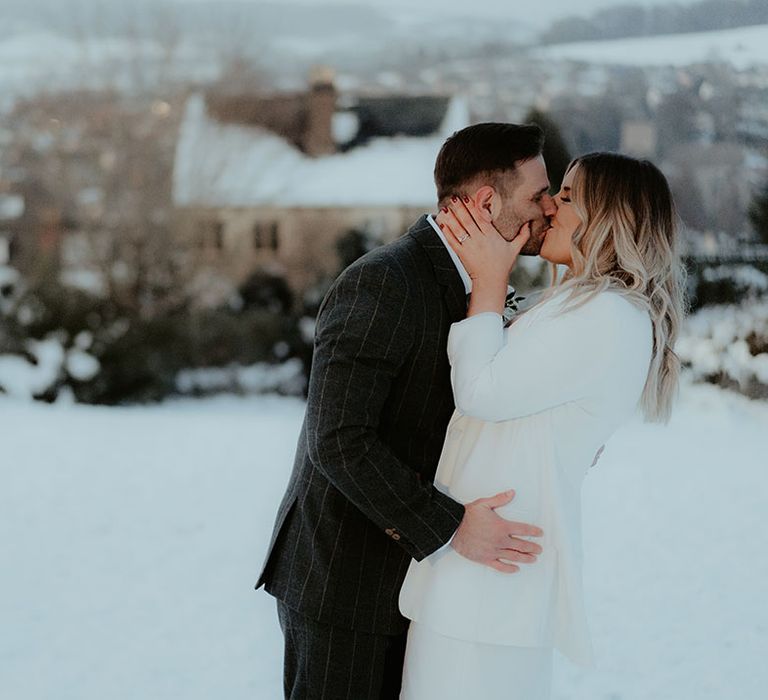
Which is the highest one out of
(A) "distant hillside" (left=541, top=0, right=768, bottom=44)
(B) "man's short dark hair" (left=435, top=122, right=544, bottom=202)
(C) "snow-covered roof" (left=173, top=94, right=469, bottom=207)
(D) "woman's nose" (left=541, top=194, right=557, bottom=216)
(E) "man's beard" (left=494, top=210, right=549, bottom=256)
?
(A) "distant hillside" (left=541, top=0, right=768, bottom=44)

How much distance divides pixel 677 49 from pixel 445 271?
29.8 ft

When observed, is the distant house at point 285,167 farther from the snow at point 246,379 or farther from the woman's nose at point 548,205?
the woman's nose at point 548,205

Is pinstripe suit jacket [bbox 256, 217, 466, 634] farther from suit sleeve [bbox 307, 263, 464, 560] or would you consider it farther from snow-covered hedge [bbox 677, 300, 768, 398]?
snow-covered hedge [bbox 677, 300, 768, 398]

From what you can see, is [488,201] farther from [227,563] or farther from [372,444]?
[227,563]

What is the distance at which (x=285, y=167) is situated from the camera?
11.5 m

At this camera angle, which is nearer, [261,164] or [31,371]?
[31,371]

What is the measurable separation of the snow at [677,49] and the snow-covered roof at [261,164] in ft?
5.82

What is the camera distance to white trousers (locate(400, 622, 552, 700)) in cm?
162

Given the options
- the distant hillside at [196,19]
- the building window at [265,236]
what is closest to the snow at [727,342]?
the building window at [265,236]

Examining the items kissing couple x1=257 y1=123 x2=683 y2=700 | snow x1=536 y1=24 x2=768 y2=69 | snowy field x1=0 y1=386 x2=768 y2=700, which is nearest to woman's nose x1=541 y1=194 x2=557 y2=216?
kissing couple x1=257 y1=123 x2=683 y2=700

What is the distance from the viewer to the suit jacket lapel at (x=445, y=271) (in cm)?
165

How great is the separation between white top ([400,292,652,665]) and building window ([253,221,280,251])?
386 inches

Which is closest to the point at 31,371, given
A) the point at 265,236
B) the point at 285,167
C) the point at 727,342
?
the point at 265,236

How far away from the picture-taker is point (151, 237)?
1124 cm
